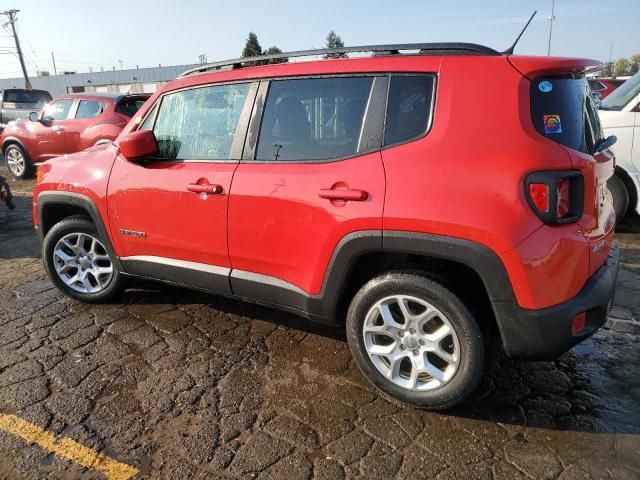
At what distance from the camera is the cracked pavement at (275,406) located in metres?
2.26

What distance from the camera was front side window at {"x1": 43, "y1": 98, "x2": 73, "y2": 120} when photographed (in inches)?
379

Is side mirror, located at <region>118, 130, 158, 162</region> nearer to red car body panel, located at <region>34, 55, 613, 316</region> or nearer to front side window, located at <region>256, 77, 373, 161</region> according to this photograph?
red car body panel, located at <region>34, 55, 613, 316</region>

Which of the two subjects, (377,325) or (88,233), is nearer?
(377,325)

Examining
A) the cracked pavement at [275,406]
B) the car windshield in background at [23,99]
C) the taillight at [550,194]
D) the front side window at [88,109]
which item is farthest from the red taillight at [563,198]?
the car windshield in background at [23,99]

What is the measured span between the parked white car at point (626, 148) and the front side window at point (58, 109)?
362 inches

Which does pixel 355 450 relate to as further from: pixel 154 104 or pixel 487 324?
pixel 154 104

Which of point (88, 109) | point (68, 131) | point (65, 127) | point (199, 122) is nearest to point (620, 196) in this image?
point (199, 122)

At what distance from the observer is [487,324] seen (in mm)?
2480

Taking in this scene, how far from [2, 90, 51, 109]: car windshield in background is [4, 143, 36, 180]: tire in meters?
5.73

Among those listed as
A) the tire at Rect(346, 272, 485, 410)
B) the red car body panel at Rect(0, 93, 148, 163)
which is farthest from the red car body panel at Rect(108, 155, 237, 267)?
the red car body panel at Rect(0, 93, 148, 163)

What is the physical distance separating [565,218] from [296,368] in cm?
176

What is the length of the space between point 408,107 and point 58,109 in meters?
9.40

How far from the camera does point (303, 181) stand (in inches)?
106

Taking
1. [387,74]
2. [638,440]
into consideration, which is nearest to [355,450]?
[638,440]
